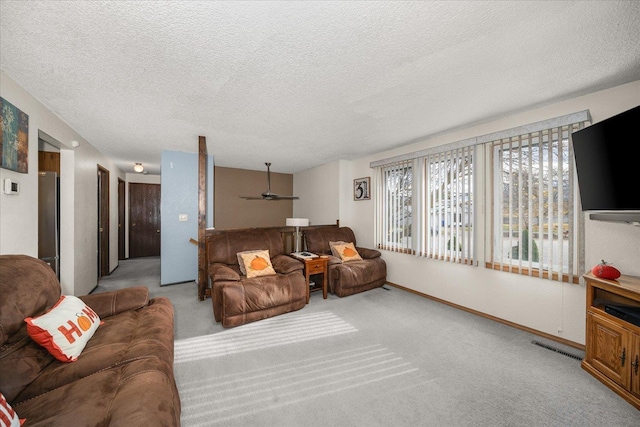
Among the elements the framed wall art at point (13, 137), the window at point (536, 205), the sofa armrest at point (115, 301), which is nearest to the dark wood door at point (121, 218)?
the framed wall art at point (13, 137)

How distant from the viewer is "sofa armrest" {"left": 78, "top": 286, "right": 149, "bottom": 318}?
6.40 feet

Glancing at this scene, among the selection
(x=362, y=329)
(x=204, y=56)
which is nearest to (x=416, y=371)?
(x=362, y=329)

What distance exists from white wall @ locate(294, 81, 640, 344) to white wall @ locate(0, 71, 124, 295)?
4.64 m

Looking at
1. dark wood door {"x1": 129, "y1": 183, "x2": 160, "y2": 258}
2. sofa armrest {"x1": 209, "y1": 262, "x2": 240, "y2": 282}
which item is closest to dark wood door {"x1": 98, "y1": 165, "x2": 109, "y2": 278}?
dark wood door {"x1": 129, "y1": 183, "x2": 160, "y2": 258}

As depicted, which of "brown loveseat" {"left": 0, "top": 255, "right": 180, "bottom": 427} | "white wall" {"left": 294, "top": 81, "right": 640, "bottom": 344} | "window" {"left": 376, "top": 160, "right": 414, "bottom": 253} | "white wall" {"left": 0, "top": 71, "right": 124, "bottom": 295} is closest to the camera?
"brown loveseat" {"left": 0, "top": 255, "right": 180, "bottom": 427}

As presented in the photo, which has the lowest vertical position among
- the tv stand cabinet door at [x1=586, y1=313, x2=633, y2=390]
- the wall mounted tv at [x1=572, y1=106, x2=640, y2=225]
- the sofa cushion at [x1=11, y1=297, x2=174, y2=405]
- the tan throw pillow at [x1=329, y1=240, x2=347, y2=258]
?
the tv stand cabinet door at [x1=586, y1=313, x2=633, y2=390]

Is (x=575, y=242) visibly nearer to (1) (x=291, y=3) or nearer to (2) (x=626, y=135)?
(2) (x=626, y=135)

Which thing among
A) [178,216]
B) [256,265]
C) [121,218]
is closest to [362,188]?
[256,265]

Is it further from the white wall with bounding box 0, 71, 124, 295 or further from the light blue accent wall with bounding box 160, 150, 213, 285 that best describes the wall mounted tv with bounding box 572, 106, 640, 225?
the light blue accent wall with bounding box 160, 150, 213, 285

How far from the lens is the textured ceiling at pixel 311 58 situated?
1.40 m

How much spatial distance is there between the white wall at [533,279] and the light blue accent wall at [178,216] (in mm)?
3865

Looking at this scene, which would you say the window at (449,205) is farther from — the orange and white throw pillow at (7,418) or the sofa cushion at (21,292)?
the sofa cushion at (21,292)

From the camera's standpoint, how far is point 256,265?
3.35 meters

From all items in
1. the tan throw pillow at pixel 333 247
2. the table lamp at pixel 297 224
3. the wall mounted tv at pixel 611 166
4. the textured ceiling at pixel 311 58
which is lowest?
the tan throw pillow at pixel 333 247
